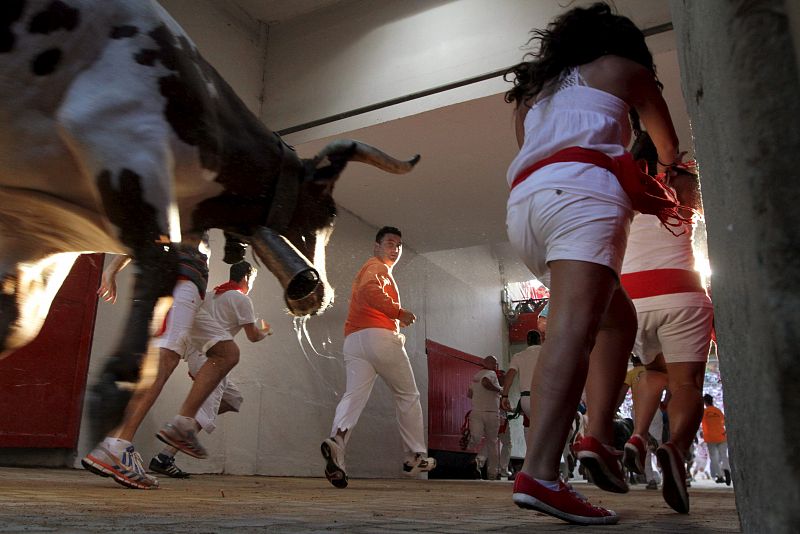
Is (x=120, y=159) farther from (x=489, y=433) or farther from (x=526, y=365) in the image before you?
(x=489, y=433)

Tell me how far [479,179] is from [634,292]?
16.7 ft

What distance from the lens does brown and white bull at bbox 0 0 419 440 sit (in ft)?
5.26

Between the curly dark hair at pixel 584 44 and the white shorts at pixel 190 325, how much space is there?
2.63 metres

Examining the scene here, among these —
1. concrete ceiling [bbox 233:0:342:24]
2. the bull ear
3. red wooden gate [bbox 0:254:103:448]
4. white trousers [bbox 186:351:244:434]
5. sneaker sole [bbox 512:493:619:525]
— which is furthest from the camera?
concrete ceiling [bbox 233:0:342:24]

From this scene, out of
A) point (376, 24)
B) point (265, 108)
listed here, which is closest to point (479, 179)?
point (376, 24)

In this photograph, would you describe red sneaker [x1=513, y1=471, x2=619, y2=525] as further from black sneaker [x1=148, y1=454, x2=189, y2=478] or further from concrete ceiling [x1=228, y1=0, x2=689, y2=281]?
concrete ceiling [x1=228, y1=0, x2=689, y2=281]

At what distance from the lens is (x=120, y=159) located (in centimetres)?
159

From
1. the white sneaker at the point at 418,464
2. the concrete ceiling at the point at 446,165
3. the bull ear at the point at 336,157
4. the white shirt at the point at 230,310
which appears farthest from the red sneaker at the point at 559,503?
the concrete ceiling at the point at 446,165

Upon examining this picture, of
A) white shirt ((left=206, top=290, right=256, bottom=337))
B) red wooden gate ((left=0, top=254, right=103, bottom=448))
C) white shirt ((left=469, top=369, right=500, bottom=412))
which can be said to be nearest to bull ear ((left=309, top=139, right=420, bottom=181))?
white shirt ((left=206, top=290, right=256, bottom=337))

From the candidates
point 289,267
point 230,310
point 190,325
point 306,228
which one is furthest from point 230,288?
point 289,267

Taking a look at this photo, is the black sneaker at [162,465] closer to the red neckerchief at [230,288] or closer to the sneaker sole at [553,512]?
the red neckerchief at [230,288]

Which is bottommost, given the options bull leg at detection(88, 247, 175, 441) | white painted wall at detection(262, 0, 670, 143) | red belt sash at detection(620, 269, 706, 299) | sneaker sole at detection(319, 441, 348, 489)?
sneaker sole at detection(319, 441, 348, 489)

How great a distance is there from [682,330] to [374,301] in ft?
8.68

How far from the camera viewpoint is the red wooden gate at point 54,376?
18.7 feet
